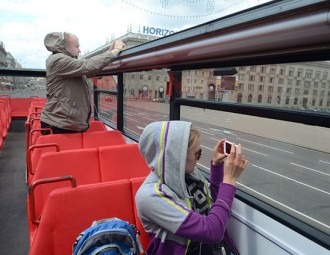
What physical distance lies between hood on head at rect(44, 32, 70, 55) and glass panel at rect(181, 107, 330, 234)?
71.1 inches

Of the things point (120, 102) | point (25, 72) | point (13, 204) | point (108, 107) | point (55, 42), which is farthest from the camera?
point (25, 72)

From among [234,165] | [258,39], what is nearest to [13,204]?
[234,165]

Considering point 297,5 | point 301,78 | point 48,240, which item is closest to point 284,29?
point 297,5

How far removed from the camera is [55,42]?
2914mm

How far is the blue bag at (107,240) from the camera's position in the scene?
115cm

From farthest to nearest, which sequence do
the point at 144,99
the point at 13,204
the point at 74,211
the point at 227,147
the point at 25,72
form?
the point at 25,72
the point at 13,204
the point at 144,99
the point at 74,211
the point at 227,147

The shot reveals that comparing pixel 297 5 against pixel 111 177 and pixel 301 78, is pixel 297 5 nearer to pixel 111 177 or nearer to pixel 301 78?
pixel 301 78

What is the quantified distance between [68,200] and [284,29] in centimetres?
139

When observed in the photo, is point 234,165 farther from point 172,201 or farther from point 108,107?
point 108,107

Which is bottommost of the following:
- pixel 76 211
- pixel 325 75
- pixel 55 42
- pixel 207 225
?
pixel 76 211

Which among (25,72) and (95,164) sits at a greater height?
(25,72)

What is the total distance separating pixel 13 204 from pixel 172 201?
10.2 ft

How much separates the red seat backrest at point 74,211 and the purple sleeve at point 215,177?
52 cm

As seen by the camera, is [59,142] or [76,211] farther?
[59,142]
